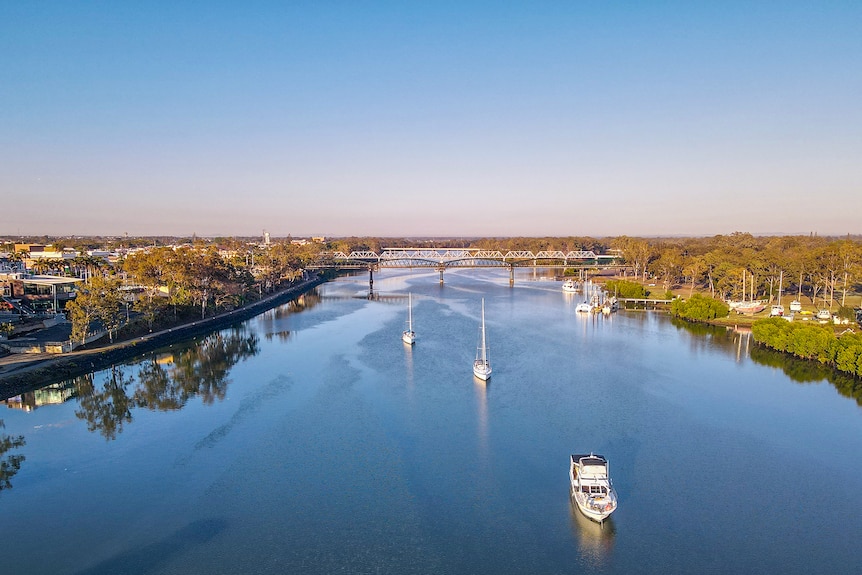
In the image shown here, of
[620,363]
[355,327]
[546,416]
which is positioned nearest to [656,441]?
[546,416]

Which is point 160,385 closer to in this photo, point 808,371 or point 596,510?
point 596,510

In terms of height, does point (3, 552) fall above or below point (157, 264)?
below

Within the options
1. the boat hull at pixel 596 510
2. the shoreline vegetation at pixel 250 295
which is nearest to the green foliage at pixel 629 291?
the shoreline vegetation at pixel 250 295

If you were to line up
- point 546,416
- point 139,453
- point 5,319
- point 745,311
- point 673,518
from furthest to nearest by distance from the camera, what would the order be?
1. point 745,311
2. point 5,319
3. point 546,416
4. point 139,453
5. point 673,518

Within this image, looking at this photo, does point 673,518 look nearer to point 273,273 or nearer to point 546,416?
point 546,416

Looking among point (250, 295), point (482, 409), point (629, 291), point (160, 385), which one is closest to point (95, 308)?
point (160, 385)

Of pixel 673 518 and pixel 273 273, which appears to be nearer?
pixel 673 518

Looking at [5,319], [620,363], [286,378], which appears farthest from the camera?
[5,319]
